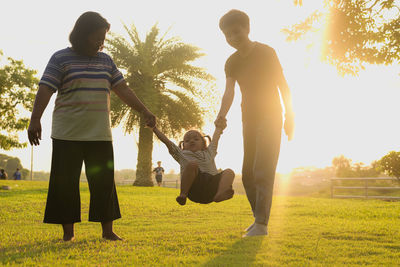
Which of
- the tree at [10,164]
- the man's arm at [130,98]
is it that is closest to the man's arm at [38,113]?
the man's arm at [130,98]

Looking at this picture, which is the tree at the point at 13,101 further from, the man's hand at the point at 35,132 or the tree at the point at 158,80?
Answer: the man's hand at the point at 35,132

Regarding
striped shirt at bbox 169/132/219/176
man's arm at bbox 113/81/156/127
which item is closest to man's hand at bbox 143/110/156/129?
man's arm at bbox 113/81/156/127

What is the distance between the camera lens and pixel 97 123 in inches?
162

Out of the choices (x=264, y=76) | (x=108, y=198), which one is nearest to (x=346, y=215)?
(x=264, y=76)

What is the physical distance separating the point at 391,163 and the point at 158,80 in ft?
51.5

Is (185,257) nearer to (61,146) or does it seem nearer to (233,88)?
(61,146)

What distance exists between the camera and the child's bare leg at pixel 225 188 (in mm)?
3967

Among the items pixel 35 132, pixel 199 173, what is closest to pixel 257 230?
pixel 199 173

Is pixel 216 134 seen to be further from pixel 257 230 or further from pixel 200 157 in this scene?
pixel 257 230

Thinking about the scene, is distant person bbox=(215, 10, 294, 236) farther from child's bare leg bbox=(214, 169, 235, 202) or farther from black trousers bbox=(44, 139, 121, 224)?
black trousers bbox=(44, 139, 121, 224)

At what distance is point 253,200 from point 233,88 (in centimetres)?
128

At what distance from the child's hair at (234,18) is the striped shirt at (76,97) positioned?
1.40m

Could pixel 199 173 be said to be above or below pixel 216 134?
below

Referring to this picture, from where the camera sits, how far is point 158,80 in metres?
22.8
